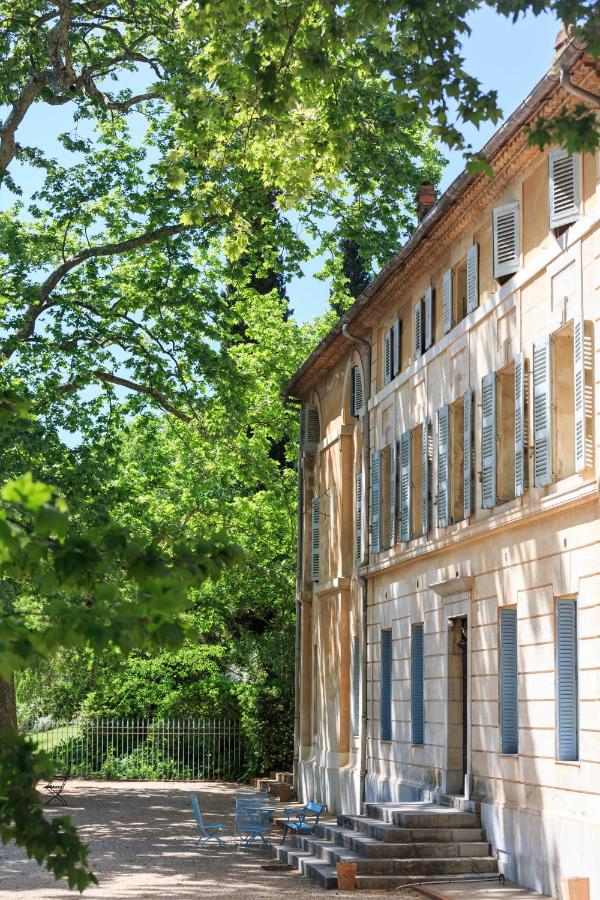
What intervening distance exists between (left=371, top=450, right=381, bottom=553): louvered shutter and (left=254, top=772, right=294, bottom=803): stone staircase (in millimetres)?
8251

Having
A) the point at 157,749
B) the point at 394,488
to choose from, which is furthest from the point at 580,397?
the point at 157,749

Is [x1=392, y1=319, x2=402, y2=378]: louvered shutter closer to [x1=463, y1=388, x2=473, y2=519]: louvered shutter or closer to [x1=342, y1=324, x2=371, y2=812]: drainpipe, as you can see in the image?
[x1=342, y1=324, x2=371, y2=812]: drainpipe

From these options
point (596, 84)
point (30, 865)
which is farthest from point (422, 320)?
point (30, 865)

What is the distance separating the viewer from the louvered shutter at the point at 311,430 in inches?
1190

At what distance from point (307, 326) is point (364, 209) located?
15.6 meters

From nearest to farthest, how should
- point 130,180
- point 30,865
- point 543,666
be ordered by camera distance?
1. point 543,666
2. point 30,865
3. point 130,180

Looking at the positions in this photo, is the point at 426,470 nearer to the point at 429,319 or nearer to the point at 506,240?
the point at 429,319

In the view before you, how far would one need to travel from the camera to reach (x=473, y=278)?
18.9 m

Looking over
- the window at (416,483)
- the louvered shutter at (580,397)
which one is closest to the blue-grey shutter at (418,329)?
the window at (416,483)

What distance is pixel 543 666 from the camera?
15.6 metres

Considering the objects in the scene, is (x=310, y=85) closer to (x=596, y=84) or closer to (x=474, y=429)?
(x=596, y=84)

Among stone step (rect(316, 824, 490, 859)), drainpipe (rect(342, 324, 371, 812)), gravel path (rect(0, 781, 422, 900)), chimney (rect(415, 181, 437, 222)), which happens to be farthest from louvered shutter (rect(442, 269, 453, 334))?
gravel path (rect(0, 781, 422, 900))

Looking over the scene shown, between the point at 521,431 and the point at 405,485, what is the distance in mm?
6289

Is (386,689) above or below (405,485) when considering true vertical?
below
